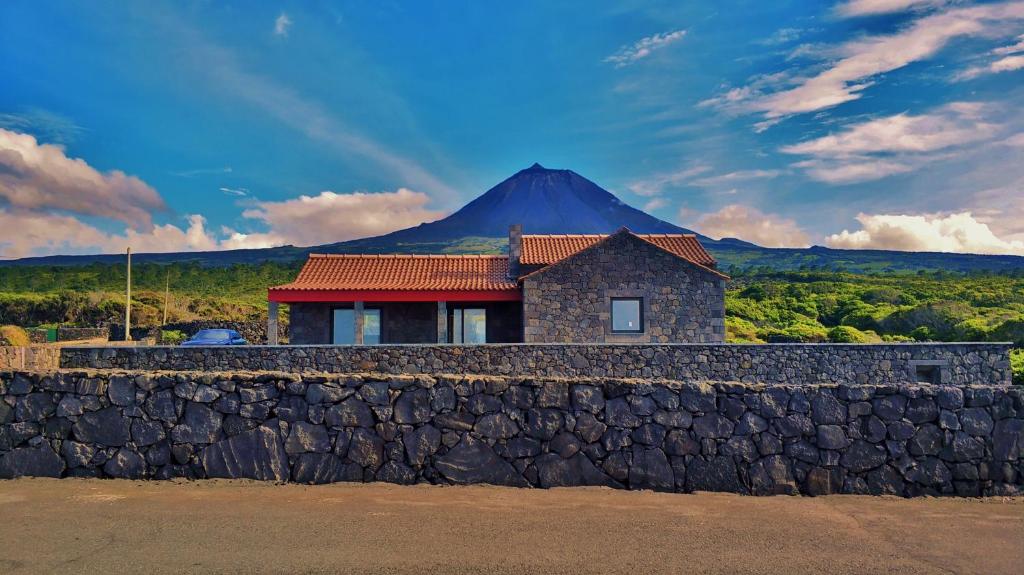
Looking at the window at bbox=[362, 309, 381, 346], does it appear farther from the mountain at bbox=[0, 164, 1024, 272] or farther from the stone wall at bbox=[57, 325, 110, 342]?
the mountain at bbox=[0, 164, 1024, 272]

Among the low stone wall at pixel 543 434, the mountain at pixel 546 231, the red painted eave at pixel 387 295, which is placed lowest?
the low stone wall at pixel 543 434

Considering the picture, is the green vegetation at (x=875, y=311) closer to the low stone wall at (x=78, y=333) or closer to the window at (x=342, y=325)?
the window at (x=342, y=325)

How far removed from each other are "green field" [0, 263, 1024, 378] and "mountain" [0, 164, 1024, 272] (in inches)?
930

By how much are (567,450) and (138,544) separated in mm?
3402

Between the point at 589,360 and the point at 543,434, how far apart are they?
9503 mm

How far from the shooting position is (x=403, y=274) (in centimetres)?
2070

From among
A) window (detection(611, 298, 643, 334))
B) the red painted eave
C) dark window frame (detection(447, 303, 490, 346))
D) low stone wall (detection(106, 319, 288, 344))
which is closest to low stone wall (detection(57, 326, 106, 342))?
low stone wall (detection(106, 319, 288, 344))

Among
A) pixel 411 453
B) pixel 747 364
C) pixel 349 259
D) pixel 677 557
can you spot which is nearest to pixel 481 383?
pixel 411 453

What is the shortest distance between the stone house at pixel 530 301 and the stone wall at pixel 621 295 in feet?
0.09

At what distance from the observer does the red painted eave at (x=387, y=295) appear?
62.0 ft

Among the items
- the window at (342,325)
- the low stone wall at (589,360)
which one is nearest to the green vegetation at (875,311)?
the low stone wall at (589,360)

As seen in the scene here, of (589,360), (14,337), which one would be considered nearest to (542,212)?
(14,337)

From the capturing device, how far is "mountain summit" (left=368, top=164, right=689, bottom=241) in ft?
344

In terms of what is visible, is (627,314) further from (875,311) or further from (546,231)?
(546,231)
